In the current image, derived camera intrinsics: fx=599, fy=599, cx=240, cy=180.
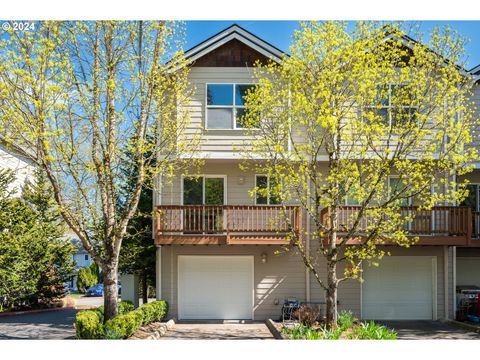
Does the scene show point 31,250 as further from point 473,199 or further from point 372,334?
point 473,199

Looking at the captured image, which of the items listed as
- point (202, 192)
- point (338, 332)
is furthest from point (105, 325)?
point (202, 192)

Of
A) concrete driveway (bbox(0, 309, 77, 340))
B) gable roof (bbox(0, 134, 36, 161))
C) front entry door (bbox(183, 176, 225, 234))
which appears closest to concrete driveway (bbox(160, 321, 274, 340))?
concrete driveway (bbox(0, 309, 77, 340))

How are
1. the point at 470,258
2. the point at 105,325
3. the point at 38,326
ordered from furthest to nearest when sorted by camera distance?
the point at 470,258 < the point at 38,326 < the point at 105,325

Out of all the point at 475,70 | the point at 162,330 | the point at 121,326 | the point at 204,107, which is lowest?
the point at 162,330

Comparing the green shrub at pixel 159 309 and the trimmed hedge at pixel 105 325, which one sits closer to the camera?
the trimmed hedge at pixel 105 325

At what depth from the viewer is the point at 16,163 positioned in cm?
1938

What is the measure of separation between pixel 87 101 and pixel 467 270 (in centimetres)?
1151

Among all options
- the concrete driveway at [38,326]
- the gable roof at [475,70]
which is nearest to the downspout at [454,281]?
the gable roof at [475,70]

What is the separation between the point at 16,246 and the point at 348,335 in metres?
10.6

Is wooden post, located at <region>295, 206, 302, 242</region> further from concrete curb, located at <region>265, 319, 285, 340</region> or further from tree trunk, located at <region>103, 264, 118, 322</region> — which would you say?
tree trunk, located at <region>103, 264, 118, 322</region>

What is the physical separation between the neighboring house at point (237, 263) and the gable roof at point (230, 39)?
0.09ft

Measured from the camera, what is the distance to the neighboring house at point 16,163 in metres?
11.4

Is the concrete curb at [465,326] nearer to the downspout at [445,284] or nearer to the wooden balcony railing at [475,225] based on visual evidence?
the downspout at [445,284]
